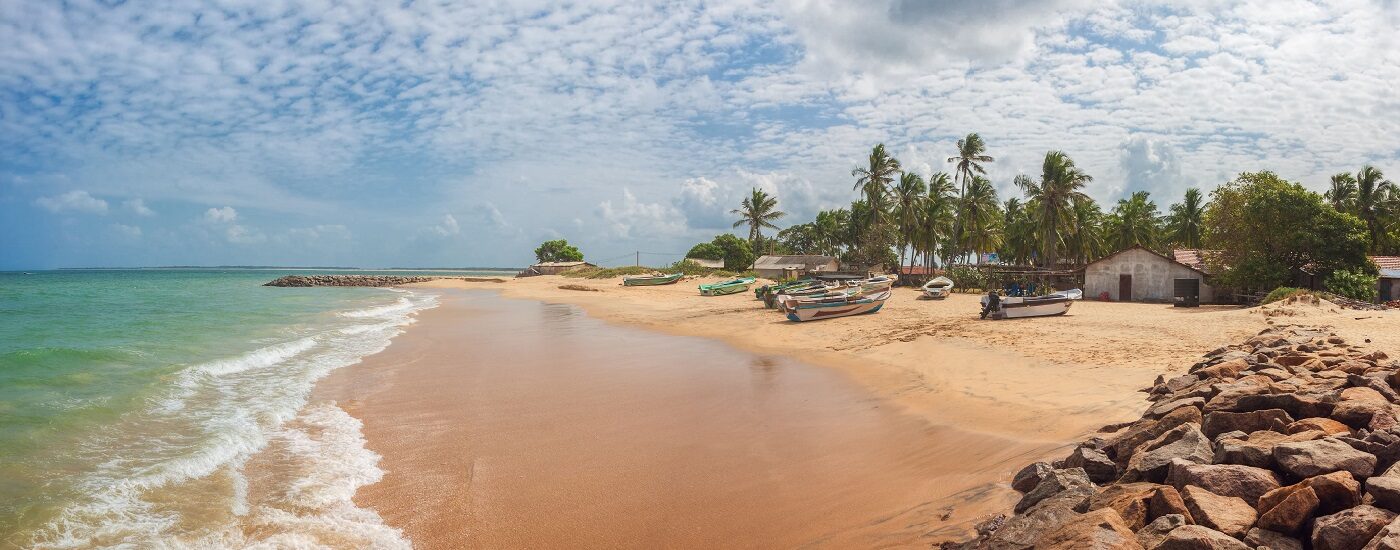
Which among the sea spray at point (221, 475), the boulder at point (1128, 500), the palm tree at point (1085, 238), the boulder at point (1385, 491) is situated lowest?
the sea spray at point (221, 475)

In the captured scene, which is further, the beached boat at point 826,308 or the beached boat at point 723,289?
the beached boat at point 723,289

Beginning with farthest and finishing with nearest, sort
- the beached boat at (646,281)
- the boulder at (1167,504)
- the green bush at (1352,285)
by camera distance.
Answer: the beached boat at (646,281) < the green bush at (1352,285) < the boulder at (1167,504)

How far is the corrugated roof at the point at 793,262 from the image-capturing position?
6794cm

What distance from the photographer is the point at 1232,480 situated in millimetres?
4641

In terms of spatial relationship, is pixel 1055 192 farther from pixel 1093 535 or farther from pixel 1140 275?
pixel 1093 535

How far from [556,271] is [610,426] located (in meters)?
80.5

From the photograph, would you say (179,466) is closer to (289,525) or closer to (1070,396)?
(289,525)

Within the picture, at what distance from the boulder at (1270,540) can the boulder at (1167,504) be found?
0.29m

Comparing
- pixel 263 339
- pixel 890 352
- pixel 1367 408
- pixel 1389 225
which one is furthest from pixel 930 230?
pixel 1367 408

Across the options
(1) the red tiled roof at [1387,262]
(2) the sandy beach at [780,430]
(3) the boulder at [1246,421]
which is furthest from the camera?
(1) the red tiled roof at [1387,262]

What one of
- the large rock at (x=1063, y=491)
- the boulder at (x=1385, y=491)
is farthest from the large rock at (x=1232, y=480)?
the large rock at (x=1063, y=491)

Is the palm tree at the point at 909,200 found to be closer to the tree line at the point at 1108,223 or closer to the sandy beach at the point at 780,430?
the tree line at the point at 1108,223

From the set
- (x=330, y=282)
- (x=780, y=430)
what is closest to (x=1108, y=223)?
(x=780, y=430)

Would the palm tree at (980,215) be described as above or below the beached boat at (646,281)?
above
